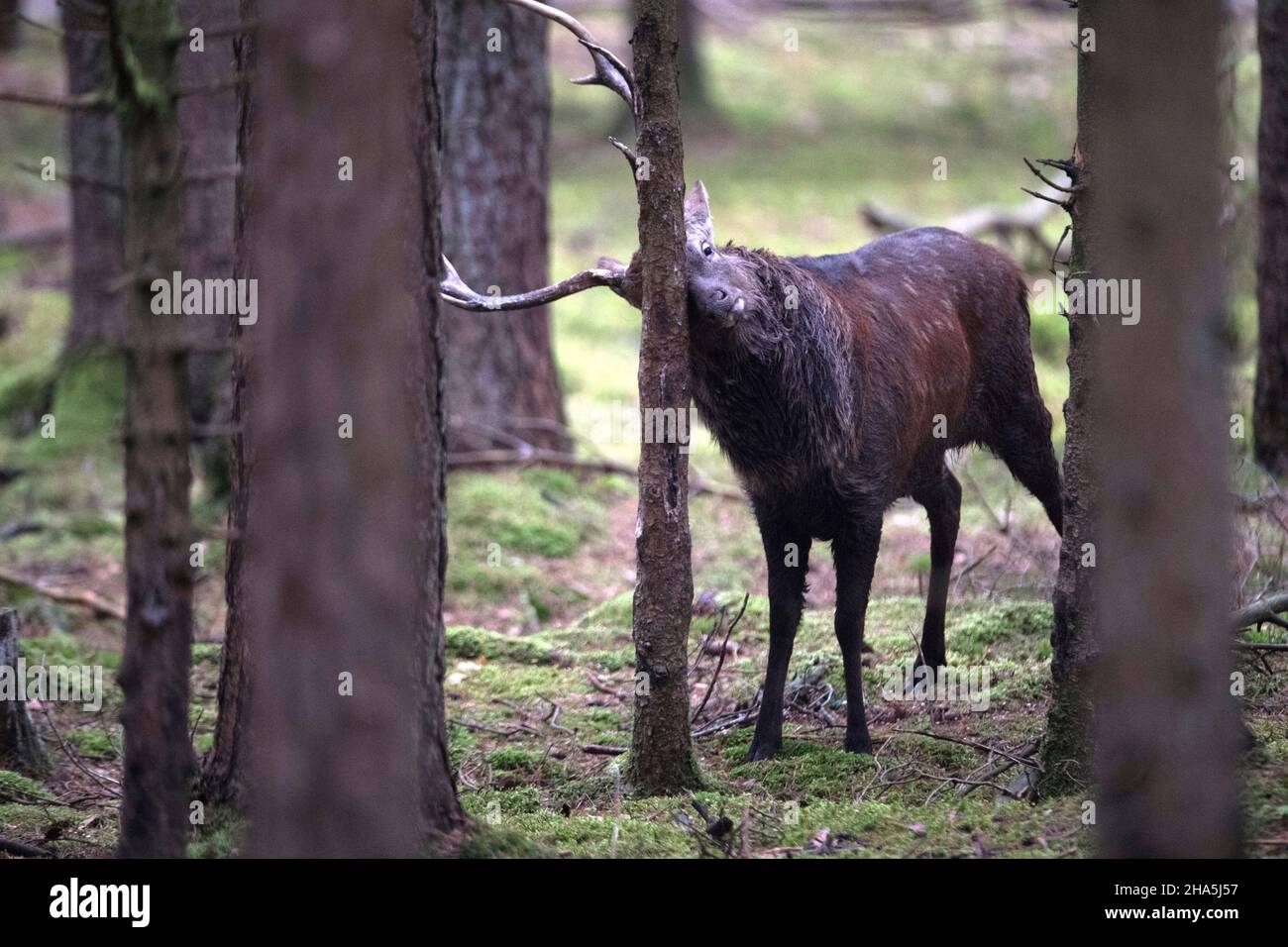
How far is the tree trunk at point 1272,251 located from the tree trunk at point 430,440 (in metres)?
6.27

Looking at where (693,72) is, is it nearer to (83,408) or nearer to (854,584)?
(83,408)

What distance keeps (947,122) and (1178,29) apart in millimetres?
19724

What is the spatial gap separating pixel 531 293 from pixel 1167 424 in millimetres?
2697

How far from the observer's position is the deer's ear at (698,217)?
5402 mm

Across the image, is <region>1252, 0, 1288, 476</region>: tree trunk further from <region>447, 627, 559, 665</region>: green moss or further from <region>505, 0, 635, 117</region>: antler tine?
<region>505, 0, 635, 117</region>: antler tine

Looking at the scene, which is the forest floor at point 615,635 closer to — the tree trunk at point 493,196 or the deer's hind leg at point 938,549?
the deer's hind leg at point 938,549

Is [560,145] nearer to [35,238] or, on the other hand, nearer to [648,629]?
[35,238]

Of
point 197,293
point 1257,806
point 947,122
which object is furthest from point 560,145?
point 1257,806

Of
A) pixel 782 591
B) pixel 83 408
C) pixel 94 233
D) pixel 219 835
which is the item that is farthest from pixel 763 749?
pixel 94 233

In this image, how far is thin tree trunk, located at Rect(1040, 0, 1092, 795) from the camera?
15.5ft

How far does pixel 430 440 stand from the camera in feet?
13.3

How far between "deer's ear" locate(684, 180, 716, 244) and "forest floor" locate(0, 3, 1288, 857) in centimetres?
186

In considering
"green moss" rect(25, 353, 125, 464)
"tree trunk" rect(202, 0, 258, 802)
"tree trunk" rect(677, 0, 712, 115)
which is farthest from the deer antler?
"tree trunk" rect(677, 0, 712, 115)
